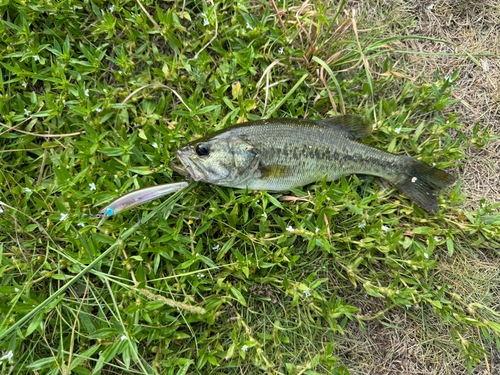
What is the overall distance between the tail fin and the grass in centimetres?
17

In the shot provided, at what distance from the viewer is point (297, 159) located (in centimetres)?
304

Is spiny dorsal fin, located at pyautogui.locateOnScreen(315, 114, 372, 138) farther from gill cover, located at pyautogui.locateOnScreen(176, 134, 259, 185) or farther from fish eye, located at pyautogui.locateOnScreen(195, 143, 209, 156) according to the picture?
fish eye, located at pyautogui.locateOnScreen(195, 143, 209, 156)

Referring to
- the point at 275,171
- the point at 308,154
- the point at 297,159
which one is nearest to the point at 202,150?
the point at 275,171

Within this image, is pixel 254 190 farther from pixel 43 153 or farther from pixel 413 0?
pixel 413 0

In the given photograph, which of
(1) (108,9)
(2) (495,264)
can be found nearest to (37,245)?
(1) (108,9)

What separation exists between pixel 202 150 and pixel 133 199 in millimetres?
780

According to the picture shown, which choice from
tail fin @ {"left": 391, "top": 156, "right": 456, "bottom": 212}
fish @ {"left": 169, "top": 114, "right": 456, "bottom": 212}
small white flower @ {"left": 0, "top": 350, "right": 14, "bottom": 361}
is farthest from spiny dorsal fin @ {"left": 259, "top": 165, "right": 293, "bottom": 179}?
small white flower @ {"left": 0, "top": 350, "right": 14, "bottom": 361}

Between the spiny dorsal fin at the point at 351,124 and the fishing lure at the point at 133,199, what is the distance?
1759 millimetres

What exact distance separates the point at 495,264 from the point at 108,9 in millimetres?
5390

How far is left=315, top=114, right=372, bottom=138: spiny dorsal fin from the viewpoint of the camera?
321 centimetres

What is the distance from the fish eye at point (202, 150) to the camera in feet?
9.39

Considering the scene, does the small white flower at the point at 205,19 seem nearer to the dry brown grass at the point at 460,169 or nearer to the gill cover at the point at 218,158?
the gill cover at the point at 218,158

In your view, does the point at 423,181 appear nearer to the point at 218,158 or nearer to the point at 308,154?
the point at 308,154

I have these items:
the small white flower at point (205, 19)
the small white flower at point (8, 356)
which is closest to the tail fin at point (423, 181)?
the small white flower at point (205, 19)
